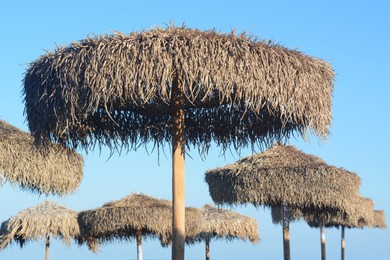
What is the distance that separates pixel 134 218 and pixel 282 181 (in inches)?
183

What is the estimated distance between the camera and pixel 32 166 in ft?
39.9

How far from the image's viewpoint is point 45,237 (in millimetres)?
17891

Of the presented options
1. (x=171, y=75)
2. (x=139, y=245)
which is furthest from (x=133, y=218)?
(x=171, y=75)

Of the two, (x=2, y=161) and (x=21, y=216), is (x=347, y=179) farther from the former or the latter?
(x=21, y=216)

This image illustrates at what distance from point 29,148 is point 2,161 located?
49 centimetres

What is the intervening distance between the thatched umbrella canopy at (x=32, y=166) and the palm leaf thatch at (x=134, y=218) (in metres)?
3.42

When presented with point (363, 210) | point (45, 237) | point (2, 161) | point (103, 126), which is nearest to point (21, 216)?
point (45, 237)

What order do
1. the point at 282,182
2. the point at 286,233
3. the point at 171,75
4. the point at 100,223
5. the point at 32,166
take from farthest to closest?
the point at 100,223 → the point at 286,233 → the point at 282,182 → the point at 32,166 → the point at 171,75

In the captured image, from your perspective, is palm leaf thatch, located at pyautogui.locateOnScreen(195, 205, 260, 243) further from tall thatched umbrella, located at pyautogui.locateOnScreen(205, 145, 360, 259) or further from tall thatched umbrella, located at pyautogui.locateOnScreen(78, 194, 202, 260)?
tall thatched umbrella, located at pyautogui.locateOnScreen(205, 145, 360, 259)

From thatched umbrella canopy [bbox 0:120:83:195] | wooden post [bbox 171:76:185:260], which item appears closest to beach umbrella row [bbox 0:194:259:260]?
thatched umbrella canopy [bbox 0:120:83:195]

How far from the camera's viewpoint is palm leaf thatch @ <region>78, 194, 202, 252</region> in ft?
54.2

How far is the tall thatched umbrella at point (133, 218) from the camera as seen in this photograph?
1653 centimetres

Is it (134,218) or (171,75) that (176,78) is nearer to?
(171,75)

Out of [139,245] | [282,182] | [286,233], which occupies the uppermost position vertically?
[282,182]
